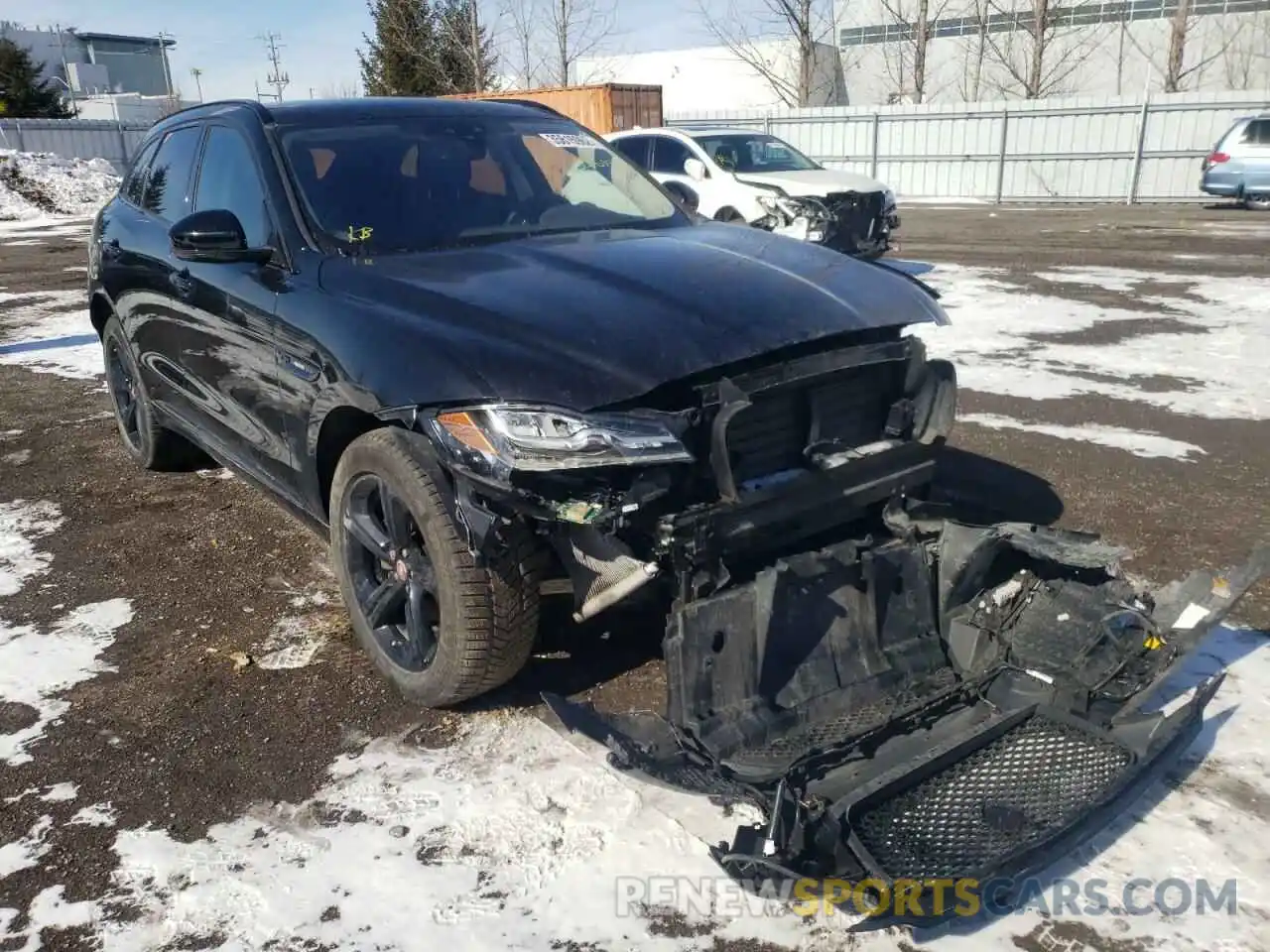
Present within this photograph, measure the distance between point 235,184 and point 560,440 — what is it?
224cm

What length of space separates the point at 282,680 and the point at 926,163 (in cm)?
2488

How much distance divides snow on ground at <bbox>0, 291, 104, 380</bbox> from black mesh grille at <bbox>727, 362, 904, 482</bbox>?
23.2ft

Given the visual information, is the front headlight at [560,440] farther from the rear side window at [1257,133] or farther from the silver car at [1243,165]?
the rear side window at [1257,133]

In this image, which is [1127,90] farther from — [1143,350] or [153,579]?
[153,579]

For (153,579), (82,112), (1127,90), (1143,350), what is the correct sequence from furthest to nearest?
(82,112), (1127,90), (1143,350), (153,579)

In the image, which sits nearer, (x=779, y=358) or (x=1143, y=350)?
(x=779, y=358)

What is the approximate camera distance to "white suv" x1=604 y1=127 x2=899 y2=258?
11320 millimetres

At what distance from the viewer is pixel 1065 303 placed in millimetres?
9859

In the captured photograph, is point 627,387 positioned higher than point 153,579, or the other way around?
point 627,387

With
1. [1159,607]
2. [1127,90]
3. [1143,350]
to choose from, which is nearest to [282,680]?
[1159,607]

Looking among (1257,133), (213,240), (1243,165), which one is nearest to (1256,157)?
(1243,165)

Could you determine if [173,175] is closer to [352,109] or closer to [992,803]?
[352,109]

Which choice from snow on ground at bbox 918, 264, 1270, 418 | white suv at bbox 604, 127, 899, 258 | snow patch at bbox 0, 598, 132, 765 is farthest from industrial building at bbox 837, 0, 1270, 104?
snow patch at bbox 0, 598, 132, 765

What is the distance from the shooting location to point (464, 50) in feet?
106
